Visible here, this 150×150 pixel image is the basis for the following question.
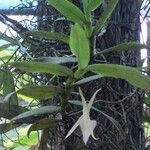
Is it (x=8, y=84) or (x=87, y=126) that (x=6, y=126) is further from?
(x=87, y=126)

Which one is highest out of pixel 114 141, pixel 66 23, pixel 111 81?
pixel 66 23

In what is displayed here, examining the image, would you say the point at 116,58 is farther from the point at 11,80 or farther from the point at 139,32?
the point at 11,80

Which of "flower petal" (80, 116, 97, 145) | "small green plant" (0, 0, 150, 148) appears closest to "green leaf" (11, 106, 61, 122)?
"small green plant" (0, 0, 150, 148)

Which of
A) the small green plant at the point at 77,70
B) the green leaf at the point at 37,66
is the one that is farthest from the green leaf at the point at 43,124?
the green leaf at the point at 37,66

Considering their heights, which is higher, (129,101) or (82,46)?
(82,46)

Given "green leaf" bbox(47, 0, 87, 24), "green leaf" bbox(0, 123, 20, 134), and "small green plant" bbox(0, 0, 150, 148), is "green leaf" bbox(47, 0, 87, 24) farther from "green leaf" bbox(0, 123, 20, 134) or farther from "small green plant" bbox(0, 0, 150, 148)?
"green leaf" bbox(0, 123, 20, 134)

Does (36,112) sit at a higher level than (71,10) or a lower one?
lower

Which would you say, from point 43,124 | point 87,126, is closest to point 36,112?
point 43,124

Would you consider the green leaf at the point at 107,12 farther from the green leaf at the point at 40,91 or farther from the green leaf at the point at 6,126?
the green leaf at the point at 6,126

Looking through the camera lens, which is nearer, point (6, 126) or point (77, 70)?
point (77, 70)

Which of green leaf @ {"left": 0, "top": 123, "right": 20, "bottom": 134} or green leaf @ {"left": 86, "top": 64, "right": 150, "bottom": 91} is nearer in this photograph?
green leaf @ {"left": 86, "top": 64, "right": 150, "bottom": 91}

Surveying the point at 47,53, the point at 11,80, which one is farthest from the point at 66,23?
the point at 11,80
